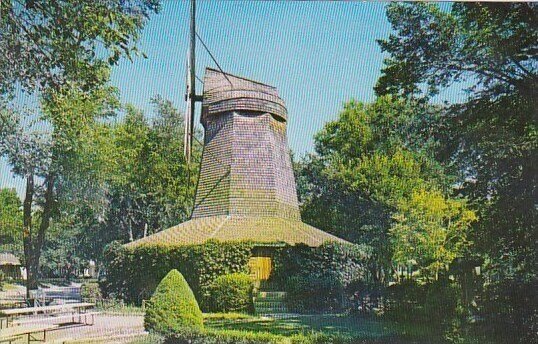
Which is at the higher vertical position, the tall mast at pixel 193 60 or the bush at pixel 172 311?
the tall mast at pixel 193 60

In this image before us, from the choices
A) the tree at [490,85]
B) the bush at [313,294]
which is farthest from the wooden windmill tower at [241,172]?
the tree at [490,85]

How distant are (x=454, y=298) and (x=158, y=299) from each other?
1999 mm

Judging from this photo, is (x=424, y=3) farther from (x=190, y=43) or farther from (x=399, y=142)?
(x=190, y=43)

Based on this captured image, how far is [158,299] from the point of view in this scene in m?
3.79

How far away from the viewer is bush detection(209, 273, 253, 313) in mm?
3824

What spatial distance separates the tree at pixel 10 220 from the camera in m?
3.74

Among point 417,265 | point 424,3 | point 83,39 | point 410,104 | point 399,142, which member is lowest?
point 417,265

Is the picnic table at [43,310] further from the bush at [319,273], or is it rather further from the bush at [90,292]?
the bush at [319,273]

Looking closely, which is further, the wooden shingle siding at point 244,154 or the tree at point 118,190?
the wooden shingle siding at point 244,154

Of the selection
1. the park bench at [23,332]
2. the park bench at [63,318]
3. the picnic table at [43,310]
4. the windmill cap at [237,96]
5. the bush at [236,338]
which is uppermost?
the windmill cap at [237,96]

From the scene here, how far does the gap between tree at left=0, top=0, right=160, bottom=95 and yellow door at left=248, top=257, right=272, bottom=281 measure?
1663mm

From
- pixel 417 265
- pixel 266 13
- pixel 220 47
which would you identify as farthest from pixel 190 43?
pixel 417 265

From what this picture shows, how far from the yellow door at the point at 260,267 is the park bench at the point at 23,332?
53.0 inches

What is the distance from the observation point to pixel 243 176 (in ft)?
14.8
